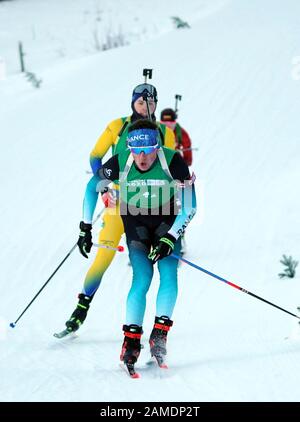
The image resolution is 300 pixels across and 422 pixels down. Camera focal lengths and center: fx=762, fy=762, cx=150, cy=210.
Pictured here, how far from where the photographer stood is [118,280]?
8.48 meters

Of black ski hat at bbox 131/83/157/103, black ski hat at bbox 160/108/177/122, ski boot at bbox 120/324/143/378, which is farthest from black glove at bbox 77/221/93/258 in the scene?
black ski hat at bbox 160/108/177/122

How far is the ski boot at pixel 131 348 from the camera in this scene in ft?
16.9

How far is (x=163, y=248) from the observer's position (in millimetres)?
5320

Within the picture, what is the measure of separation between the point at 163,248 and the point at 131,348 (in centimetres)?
72

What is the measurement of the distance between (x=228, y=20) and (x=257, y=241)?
14276 mm

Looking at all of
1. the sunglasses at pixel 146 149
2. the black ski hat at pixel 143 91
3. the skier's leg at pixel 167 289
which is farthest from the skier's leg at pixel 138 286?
the black ski hat at pixel 143 91

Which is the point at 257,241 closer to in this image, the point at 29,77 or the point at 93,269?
the point at 93,269

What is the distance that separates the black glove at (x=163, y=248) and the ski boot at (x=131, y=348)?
501 millimetres

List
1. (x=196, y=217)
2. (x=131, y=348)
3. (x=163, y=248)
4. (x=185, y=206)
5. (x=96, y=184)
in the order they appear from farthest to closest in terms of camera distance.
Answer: (x=196, y=217) < (x=96, y=184) < (x=185, y=206) < (x=163, y=248) < (x=131, y=348)

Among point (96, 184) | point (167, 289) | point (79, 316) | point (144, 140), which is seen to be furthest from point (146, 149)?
point (79, 316)

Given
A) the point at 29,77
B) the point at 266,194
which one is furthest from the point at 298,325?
the point at 29,77

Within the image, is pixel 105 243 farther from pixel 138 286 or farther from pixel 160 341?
pixel 160 341

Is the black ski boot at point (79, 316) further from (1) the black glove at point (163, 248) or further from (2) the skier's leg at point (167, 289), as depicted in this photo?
(1) the black glove at point (163, 248)

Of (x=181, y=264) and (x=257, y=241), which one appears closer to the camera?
(x=181, y=264)
